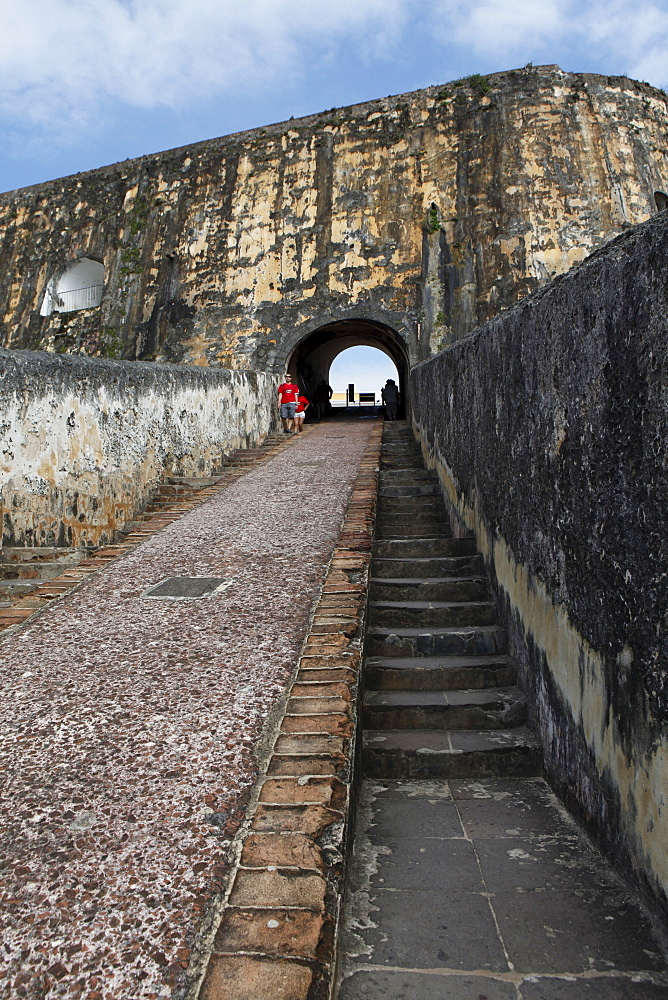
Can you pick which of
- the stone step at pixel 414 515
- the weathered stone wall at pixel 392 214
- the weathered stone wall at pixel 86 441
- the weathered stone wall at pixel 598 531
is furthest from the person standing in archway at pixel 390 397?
the weathered stone wall at pixel 598 531

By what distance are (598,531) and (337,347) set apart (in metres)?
17.9

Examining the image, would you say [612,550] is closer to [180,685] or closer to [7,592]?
[180,685]

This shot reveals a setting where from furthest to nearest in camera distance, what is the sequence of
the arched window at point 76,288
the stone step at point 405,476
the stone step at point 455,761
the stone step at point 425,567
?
the arched window at point 76,288 < the stone step at point 405,476 < the stone step at point 425,567 < the stone step at point 455,761

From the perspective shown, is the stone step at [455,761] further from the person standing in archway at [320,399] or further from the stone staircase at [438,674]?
the person standing in archway at [320,399]

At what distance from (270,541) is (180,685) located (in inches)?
80.4

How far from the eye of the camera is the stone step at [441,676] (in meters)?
3.36

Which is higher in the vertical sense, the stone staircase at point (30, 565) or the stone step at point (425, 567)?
the stone step at point (425, 567)

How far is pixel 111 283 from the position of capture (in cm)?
1625

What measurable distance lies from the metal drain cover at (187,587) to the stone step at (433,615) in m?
0.90

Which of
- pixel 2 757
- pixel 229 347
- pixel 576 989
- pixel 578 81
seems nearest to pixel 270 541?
pixel 2 757

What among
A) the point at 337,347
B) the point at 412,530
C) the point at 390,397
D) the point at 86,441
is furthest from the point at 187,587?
the point at 337,347

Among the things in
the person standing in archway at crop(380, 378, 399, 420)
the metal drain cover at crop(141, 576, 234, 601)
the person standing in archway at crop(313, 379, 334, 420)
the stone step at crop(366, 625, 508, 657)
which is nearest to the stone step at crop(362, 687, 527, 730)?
the stone step at crop(366, 625, 508, 657)

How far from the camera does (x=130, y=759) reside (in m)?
2.08

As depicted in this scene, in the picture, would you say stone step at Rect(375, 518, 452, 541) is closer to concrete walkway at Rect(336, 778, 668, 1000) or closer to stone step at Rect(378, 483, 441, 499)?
stone step at Rect(378, 483, 441, 499)
